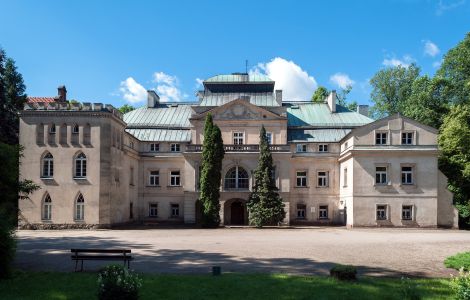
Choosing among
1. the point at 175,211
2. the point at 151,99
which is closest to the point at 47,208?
the point at 175,211

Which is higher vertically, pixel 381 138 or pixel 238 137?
pixel 238 137

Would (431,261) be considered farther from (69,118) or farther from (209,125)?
(69,118)

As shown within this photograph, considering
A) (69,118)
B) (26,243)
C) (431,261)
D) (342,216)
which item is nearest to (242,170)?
(342,216)

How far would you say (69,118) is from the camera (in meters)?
35.5

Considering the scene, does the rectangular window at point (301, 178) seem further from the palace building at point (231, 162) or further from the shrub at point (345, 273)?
the shrub at point (345, 273)

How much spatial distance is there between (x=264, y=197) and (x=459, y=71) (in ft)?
93.6

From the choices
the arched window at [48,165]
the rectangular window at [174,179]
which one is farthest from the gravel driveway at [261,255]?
the rectangular window at [174,179]

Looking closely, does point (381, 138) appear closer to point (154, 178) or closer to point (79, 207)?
point (154, 178)

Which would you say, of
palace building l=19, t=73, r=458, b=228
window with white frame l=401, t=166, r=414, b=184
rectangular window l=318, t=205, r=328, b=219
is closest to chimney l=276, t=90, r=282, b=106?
palace building l=19, t=73, r=458, b=228

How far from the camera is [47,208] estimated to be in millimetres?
35281

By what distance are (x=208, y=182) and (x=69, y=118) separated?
13.3 m

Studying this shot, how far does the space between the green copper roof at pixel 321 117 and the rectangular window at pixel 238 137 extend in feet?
20.2

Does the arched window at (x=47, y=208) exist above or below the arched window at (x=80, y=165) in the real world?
below

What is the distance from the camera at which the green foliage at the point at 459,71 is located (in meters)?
47.2
